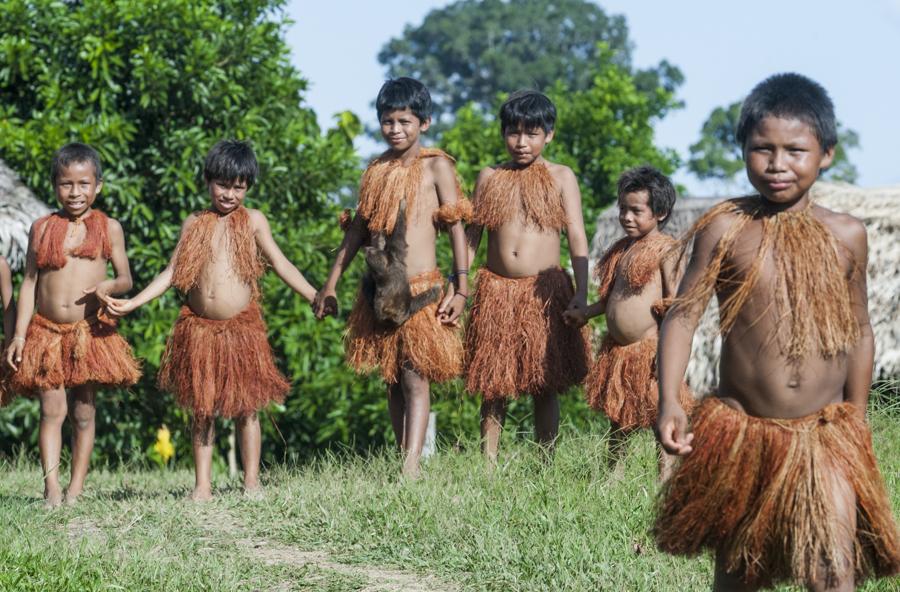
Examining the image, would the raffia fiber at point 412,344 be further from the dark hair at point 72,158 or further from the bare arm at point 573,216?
the dark hair at point 72,158

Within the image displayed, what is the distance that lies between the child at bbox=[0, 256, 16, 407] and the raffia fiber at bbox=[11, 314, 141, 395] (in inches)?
4.2

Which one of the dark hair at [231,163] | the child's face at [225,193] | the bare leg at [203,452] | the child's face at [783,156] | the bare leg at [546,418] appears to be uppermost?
the dark hair at [231,163]

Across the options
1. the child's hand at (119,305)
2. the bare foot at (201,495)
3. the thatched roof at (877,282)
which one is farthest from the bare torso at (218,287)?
the thatched roof at (877,282)

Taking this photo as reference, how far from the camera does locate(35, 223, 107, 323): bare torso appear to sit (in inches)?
227

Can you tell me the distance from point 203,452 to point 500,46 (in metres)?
31.6

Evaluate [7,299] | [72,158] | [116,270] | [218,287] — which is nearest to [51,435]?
[7,299]

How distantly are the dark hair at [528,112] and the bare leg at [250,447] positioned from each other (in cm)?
176

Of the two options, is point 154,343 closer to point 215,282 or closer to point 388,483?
point 215,282

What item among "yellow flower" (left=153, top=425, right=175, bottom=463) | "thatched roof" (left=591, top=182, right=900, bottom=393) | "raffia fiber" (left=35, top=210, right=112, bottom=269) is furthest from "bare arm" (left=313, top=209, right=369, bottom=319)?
"yellow flower" (left=153, top=425, right=175, bottom=463)

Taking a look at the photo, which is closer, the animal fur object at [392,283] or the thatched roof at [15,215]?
the animal fur object at [392,283]

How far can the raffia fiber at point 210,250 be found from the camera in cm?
571

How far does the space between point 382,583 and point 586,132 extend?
8905 mm

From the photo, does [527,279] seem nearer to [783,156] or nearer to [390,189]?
[390,189]

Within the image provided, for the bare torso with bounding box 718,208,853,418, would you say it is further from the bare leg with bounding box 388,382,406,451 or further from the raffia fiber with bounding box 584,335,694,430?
the bare leg with bounding box 388,382,406,451
